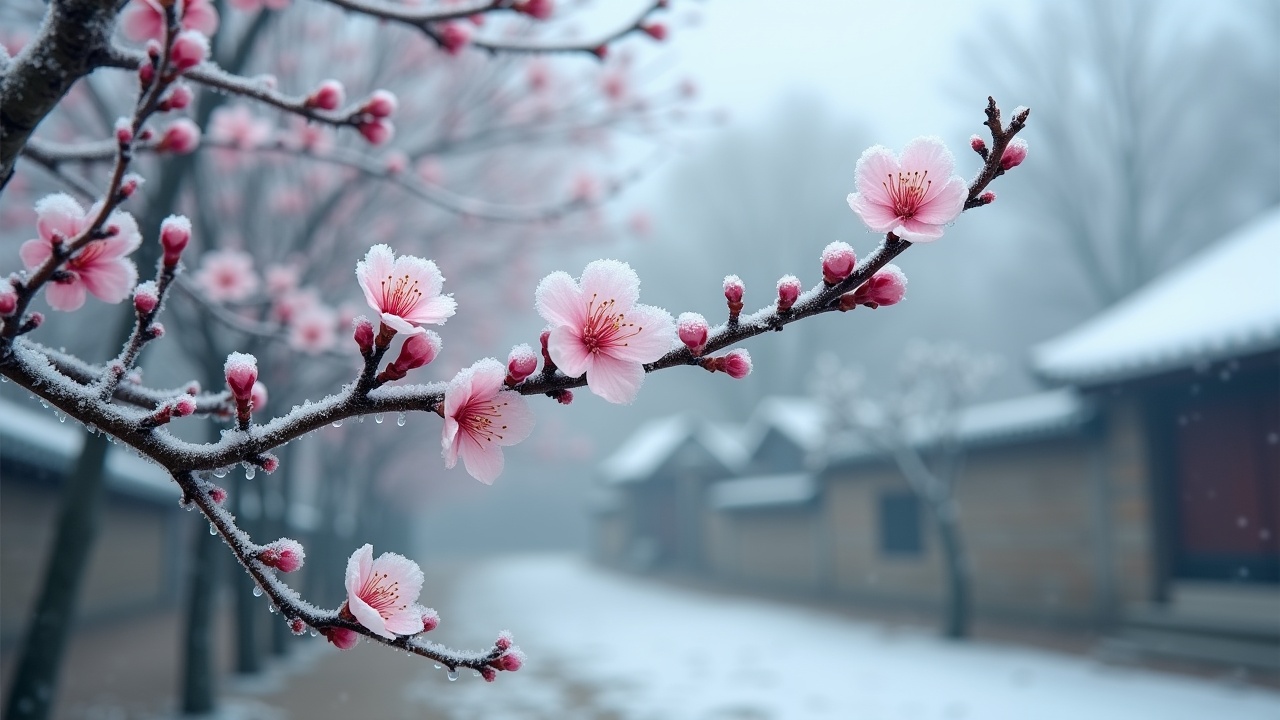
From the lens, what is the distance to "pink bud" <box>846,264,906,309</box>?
3.80 feet

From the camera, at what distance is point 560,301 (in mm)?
1136

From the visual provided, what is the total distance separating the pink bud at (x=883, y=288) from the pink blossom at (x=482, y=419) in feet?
1.49

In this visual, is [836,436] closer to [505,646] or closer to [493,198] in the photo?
[493,198]

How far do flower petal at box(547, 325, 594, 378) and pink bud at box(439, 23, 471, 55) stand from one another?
5.10ft

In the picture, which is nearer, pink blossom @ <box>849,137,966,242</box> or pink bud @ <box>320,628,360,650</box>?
pink blossom @ <box>849,137,966,242</box>

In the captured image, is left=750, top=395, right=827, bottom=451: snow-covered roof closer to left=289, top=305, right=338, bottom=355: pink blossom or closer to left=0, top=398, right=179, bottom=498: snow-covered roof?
left=0, top=398, right=179, bottom=498: snow-covered roof

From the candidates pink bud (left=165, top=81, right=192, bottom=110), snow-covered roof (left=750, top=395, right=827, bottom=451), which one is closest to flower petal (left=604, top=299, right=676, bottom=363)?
pink bud (left=165, top=81, right=192, bottom=110)

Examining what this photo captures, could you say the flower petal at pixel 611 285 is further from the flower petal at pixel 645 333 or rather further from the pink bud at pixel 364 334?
the pink bud at pixel 364 334

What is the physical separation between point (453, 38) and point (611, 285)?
1565 millimetres

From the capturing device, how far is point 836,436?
13367mm

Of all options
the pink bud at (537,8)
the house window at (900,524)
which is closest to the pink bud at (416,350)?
the pink bud at (537,8)

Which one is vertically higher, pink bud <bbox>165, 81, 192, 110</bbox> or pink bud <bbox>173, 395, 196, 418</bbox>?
pink bud <bbox>165, 81, 192, 110</bbox>

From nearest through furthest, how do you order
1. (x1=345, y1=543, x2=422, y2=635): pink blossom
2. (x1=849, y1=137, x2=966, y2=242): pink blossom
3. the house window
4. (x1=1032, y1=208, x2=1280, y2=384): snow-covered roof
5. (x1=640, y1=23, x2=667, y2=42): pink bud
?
(x1=849, y1=137, x2=966, y2=242): pink blossom, (x1=345, y1=543, x2=422, y2=635): pink blossom, (x1=640, y1=23, x2=667, y2=42): pink bud, (x1=1032, y1=208, x2=1280, y2=384): snow-covered roof, the house window

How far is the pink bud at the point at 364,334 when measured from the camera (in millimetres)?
1174
